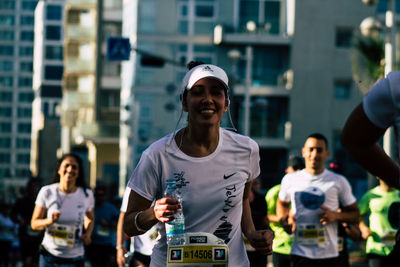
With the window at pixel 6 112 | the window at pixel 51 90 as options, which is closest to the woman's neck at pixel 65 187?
the window at pixel 51 90

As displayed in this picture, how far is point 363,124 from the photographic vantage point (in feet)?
8.95

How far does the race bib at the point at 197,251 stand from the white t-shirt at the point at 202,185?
4 cm

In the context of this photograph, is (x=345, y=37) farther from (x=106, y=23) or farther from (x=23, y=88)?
(x=23, y=88)

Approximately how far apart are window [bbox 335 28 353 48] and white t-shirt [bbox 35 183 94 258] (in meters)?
34.4

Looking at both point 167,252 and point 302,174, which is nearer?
point 167,252

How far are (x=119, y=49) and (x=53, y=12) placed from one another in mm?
92082

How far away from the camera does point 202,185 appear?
434 cm

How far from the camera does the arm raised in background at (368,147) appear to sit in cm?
273

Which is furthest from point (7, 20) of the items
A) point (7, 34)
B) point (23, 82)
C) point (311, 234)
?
point (311, 234)

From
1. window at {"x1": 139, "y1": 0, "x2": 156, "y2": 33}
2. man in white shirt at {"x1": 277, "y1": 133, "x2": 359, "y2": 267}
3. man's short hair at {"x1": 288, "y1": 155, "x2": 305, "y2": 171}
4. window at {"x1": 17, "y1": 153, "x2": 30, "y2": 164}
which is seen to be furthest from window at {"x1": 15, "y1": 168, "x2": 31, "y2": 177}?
man in white shirt at {"x1": 277, "y1": 133, "x2": 359, "y2": 267}

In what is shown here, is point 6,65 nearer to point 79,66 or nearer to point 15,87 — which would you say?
point 15,87

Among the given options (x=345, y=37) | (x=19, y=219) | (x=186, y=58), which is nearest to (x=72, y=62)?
(x=186, y=58)

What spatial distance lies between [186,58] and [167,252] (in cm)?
4122

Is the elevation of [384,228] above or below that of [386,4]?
below
